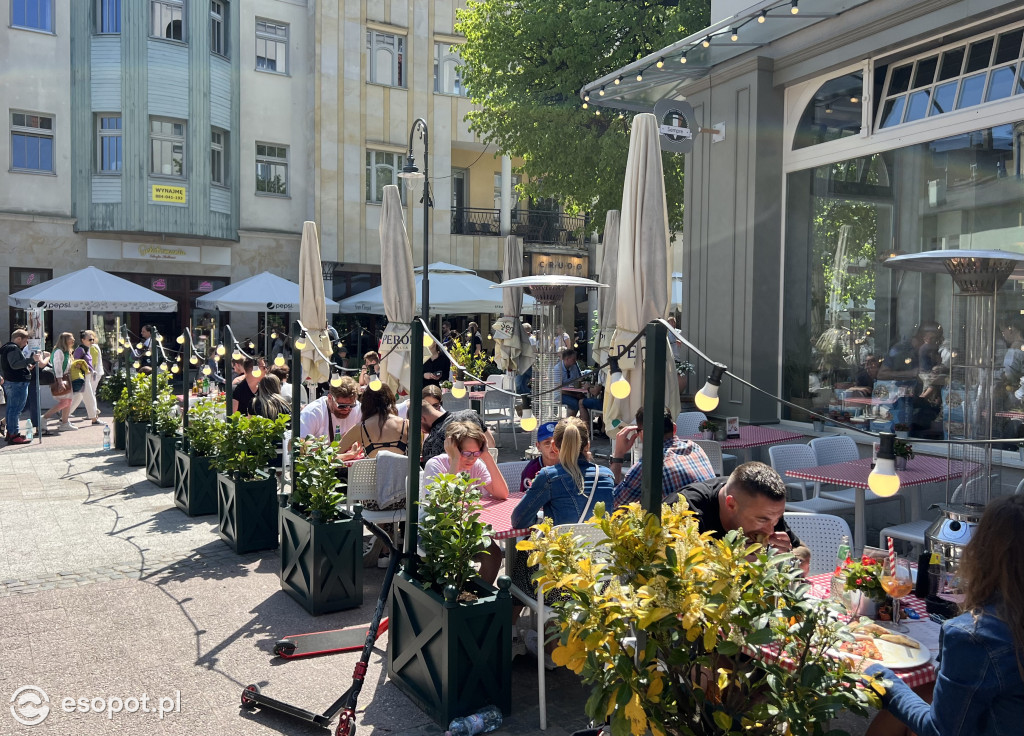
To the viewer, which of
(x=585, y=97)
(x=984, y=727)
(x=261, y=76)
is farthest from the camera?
(x=261, y=76)

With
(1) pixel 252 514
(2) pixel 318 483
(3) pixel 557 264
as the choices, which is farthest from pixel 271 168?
(2) pixel 318 483

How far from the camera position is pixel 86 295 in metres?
17.0

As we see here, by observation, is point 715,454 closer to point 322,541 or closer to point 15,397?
point 322,541

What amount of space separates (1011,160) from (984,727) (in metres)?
7.28

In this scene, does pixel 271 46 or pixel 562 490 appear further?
pixel 271 46

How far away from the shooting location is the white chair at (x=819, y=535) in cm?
484

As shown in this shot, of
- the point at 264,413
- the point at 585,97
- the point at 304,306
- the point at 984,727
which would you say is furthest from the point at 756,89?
the point at 984,727

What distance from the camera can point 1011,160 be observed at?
317 inches

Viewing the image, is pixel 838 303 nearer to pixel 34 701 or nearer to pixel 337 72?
pixel 34 701

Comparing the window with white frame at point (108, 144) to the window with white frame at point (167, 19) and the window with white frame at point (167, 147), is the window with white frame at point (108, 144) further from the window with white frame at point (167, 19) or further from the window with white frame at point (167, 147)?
the window with white frame at point (167, 19)

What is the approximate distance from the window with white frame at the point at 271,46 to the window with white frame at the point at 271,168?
94.3 inches

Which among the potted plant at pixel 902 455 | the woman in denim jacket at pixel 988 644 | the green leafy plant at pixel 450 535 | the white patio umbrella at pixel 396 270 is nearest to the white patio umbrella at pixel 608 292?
the white patio umbrella at pixel 396 270

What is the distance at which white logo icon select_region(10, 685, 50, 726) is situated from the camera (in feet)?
14.3

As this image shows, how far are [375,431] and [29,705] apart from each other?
11.5 ft
